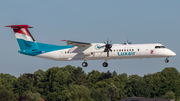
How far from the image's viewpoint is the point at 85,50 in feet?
154

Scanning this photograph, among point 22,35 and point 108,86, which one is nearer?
point 22,35

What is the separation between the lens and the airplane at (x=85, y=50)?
4456 centimetres

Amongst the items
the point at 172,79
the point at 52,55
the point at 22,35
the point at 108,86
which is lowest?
the point at 108,86

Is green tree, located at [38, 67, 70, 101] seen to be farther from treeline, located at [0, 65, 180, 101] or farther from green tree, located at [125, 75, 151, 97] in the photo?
green tree, located at [125, 75, 151, 97]

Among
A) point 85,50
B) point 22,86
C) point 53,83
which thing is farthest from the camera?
point 53,83

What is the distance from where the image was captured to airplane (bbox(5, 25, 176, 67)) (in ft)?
146

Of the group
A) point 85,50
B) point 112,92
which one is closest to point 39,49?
point 85,50

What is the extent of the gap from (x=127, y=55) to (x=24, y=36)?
16.3m

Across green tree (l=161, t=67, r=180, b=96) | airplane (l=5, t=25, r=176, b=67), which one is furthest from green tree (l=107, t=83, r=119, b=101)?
airplane (l=5, t=25, r=176, b=67)

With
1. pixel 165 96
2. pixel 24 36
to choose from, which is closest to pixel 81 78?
pixel 165 96

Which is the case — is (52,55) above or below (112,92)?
above

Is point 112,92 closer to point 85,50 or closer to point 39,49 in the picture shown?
point 39,49

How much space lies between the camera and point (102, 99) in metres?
88.8

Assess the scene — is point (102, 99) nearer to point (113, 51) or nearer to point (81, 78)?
point (81, 78)
